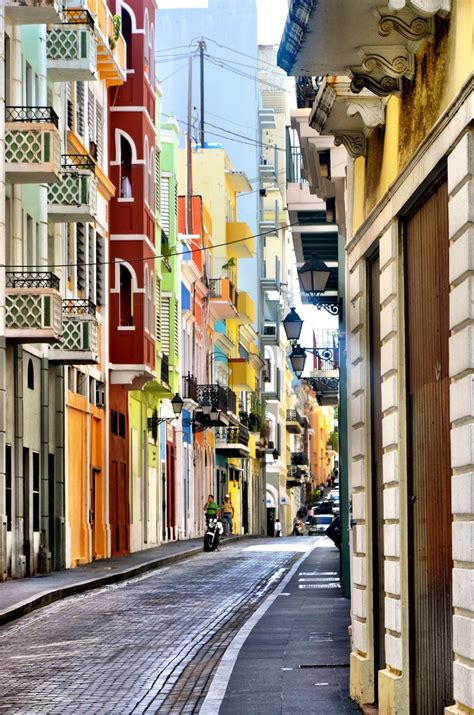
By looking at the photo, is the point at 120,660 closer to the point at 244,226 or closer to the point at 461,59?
the point at 461,59

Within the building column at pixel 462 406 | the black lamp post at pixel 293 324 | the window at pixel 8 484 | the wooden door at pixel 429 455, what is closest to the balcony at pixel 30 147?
the window at pixel 8 484

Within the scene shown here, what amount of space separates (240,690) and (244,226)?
61.3m

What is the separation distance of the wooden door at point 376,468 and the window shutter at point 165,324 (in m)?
39.0

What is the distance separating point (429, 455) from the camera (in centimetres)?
957

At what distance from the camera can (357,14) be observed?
31.6 ft

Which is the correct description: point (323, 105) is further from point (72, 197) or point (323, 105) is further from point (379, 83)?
point (72, 197)

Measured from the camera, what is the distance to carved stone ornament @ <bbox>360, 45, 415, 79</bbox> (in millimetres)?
9844

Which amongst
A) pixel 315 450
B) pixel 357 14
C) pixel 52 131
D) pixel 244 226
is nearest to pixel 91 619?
pixel 52 131

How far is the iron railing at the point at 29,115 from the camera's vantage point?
2898cm

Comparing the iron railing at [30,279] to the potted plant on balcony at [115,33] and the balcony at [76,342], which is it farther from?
the potted plant on balcony at [115,33]

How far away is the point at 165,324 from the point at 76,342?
64.9ft

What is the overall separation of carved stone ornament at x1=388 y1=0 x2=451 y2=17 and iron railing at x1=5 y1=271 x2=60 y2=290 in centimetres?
2059

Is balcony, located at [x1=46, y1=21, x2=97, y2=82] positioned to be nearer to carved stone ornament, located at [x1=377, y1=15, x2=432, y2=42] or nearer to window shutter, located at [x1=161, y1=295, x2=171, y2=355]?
window shutter, located at [x1=161, y1=295, x2=171, y2=355]

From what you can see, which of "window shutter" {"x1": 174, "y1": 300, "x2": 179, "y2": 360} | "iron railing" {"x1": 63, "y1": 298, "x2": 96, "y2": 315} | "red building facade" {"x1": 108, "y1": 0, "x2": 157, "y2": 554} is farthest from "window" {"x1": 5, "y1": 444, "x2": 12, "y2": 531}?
"window shutter" {"x1": 174, "y1": 300, "x2": 179, "y2": 360}
